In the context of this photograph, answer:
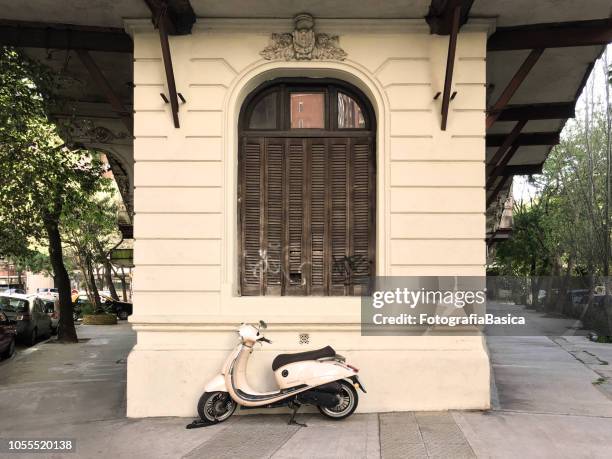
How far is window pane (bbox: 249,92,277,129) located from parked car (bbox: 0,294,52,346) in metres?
13.9

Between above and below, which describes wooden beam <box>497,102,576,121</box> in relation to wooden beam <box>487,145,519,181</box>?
above

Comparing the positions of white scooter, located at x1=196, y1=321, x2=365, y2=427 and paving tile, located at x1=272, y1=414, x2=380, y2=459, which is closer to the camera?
paving tile, located at x1=272, y1=414, x2=380, y2=459

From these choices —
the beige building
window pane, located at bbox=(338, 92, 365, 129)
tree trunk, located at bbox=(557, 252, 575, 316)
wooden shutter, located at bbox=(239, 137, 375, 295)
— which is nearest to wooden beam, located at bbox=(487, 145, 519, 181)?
the beige building

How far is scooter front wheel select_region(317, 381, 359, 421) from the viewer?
7781 millimetres

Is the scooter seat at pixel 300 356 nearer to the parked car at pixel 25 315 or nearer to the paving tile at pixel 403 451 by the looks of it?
the paving tile at pixel 403 451

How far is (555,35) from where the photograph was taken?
8742 mm

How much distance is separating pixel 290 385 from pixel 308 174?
110 inches

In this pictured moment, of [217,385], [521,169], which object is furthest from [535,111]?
[217,385]

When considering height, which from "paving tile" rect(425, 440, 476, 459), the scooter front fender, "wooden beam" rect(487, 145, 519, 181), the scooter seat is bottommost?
"paving tile" rect(425, 440, 476, 459)

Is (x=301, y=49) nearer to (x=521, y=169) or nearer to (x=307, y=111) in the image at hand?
(x=307, y=111)

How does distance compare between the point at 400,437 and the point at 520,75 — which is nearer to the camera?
the point at 400,437

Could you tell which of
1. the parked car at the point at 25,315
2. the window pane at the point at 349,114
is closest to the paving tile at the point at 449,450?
the window pane at the point at 349,114

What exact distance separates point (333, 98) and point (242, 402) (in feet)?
13.5

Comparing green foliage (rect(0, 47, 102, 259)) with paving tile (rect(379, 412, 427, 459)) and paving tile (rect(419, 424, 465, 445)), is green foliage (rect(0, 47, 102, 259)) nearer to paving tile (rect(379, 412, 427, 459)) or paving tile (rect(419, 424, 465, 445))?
paving tile (rect(379, 412, 427, 459))
